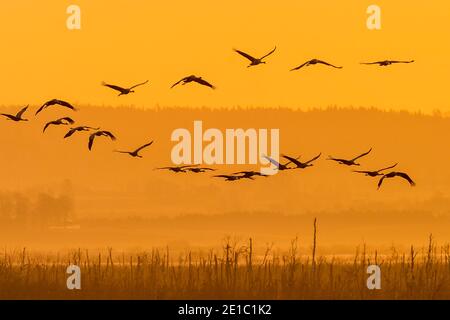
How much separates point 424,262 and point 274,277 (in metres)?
3.46

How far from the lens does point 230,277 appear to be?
88.2 feet

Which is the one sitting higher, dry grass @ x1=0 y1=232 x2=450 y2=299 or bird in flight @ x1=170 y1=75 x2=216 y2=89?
bird in flight @ x1=170 y1=75 x2=216 y2=89

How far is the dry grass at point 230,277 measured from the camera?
26.3 m

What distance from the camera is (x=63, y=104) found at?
25.0 meters

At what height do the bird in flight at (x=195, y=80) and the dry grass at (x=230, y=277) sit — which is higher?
the bird in flight at (x=195, y=80)

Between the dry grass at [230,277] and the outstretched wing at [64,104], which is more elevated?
the outstretched wing at [64,104]

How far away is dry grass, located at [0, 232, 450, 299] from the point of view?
26344mm

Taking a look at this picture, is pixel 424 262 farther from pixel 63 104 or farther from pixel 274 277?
pixel 63 104

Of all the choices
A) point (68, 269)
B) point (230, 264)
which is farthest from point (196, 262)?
point (68, 269)

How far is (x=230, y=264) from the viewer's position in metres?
27.2

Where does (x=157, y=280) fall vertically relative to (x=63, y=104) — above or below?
below
